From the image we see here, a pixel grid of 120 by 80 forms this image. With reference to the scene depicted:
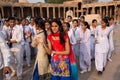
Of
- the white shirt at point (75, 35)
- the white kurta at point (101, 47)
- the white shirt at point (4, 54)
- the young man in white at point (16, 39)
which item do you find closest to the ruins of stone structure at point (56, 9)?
the white shirt at point (75, 35)

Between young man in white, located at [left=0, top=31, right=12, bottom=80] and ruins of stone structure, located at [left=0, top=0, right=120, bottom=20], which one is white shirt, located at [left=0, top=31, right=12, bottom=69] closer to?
young man in white, located at [left=0, top=31, right=12, bottom=80]

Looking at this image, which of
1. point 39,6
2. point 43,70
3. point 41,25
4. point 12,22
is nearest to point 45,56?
point 43,70

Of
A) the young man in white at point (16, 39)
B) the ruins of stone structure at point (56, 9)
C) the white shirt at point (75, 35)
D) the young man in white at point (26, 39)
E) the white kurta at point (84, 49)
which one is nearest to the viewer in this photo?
the young man in white at point (16, 39)

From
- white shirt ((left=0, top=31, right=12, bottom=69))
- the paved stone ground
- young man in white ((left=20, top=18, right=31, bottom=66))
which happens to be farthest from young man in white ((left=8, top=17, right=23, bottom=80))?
white shirt ((left=0, top=31, right=12, bottom=69))

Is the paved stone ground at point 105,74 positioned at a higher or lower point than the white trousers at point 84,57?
lower

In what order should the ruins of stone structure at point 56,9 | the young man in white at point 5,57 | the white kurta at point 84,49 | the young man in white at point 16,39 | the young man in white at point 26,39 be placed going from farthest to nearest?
the ruins of stone structure at point 56,9
the young man in white at point 26,39
the white kurta at point 84,49
the young man in white at point 16,39
the young man in white at point 5,57

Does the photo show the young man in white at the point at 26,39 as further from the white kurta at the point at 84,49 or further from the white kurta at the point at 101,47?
the white kurta at the point at 101,47

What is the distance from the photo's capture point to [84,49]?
711 cm

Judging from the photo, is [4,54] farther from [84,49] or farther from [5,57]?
[84,49]

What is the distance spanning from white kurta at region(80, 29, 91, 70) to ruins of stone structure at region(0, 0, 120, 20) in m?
35.6

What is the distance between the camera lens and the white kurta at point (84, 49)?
276 inches

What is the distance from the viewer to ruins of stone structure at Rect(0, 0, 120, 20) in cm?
4503

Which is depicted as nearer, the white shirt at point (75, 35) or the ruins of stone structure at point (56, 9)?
the white shirt at point (75, 35)

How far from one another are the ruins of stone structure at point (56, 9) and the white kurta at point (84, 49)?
117ft
